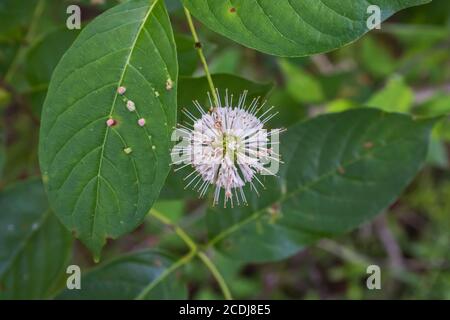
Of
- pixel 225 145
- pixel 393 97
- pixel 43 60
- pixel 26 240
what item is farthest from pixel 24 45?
pixel 393 97

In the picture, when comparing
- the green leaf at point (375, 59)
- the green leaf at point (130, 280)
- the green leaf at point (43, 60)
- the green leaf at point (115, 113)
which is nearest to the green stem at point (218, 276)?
the green leaf at point (130, 280)

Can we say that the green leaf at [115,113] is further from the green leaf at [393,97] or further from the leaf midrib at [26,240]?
the green leaf at [393,97]

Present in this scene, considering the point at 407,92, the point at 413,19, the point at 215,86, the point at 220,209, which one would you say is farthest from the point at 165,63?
the point at 413,19

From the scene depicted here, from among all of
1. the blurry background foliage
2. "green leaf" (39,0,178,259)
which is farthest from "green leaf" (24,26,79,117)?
"green leaf" (39,0,178,259)

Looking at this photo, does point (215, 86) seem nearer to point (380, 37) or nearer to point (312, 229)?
point (312, 229)

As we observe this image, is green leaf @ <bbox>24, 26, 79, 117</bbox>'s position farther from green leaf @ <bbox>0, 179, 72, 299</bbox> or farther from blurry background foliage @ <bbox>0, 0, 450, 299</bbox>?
green leaf @ <bbox>0, 179, 72, 299</bbox>
